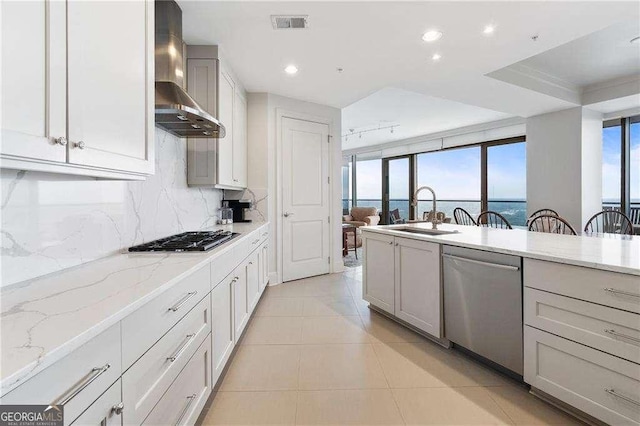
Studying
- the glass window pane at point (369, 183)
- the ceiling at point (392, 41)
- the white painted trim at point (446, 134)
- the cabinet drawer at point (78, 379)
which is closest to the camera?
the cabinet drawer at point (78, 379)

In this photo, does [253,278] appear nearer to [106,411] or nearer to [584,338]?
[106,411]

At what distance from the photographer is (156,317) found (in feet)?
3.34

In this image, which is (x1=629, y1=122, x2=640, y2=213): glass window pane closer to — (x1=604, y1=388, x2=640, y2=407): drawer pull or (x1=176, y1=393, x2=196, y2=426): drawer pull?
(x1=604, y1=388, x2=640, y2=407): drawer pull

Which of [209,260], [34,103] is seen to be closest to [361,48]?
[209,260]

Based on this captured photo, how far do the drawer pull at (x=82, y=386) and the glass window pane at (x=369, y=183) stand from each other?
30.3ft

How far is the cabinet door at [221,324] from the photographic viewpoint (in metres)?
1.65

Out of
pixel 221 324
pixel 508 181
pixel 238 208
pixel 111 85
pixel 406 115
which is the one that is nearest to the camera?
pixel 111 85

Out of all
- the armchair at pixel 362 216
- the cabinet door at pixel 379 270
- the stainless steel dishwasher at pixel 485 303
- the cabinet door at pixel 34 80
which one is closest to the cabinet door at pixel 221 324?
the cabinet door at pixel 34 80

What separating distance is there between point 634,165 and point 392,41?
4901mm

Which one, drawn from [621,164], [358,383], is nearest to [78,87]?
[358,383]

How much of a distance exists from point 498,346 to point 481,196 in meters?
5.76

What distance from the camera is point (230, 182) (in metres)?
3.10

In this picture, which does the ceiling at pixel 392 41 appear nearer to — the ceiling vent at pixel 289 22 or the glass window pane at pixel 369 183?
the ceiling vent at pixel 289 22

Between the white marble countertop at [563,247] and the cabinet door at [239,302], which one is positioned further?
the cabinet door at [239,302]
